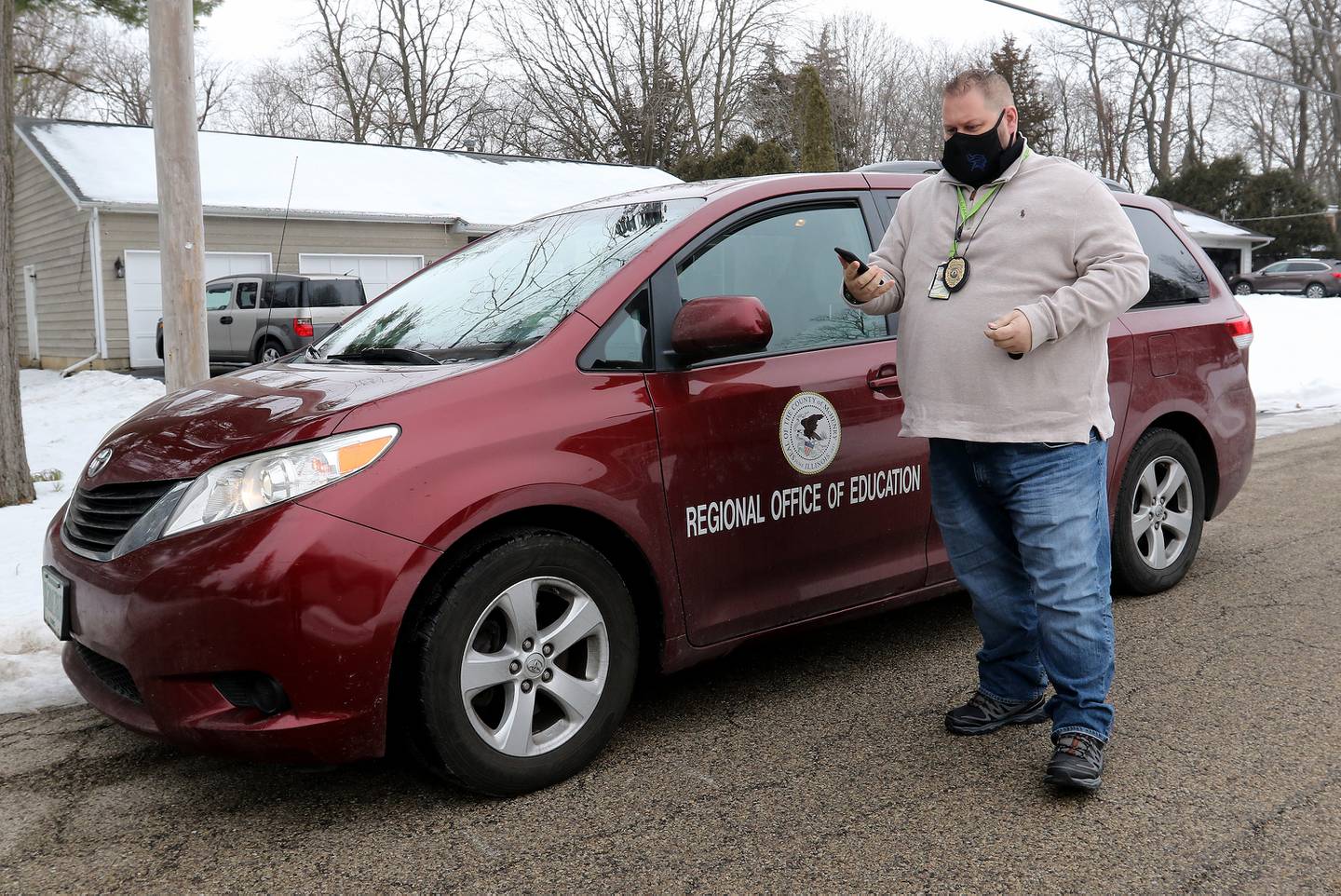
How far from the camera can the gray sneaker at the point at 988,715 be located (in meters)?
3.39

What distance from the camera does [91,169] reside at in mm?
19562

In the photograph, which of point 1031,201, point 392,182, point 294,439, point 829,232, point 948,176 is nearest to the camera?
point 294,439

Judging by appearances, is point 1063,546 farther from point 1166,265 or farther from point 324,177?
point 324,177

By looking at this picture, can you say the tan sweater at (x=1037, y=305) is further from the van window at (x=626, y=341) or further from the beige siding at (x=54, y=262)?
the beige siding at (x=54, y=262)

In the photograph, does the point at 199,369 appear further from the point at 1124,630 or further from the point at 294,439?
the point at 1124,630

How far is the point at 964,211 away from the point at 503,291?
147cm

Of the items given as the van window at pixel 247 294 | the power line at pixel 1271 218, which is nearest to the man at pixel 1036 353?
the van window at pixel 247 294

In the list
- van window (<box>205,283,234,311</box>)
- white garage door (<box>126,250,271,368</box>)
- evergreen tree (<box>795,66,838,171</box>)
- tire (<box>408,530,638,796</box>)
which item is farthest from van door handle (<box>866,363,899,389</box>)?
evergreen tree (<box>795,66,838,171</box>)

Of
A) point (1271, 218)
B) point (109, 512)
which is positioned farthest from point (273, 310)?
point (1271, 218)

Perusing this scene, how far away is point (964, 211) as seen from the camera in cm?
312

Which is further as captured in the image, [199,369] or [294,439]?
[199,369]

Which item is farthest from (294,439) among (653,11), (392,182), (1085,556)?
(653,11)

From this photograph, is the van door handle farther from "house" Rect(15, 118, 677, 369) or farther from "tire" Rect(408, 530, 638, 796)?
"house" Rect(15, 118, 677, 369)

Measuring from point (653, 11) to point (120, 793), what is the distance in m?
38.4
